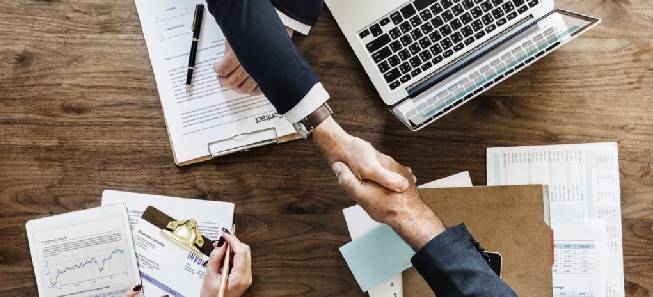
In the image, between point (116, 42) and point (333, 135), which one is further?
point (116, 42)

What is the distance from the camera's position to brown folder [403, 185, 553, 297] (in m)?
1.33

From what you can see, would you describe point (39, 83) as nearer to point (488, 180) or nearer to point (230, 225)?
point (230, 225)

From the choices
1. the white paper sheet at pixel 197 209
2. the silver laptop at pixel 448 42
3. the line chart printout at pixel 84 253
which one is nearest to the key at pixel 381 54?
the silver laptop at pixel 448 42

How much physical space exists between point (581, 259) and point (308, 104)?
1.97 ft

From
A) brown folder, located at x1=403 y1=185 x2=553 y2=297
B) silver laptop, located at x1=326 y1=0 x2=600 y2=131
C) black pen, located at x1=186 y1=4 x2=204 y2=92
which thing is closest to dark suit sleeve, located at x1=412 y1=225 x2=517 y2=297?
brown folder, located at x1=403 y1=185 x2=553 y2=297

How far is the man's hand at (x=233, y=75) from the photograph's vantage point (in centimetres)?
134

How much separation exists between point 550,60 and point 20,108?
101 cm

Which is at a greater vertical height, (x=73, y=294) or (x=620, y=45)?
(x=73, y=294)

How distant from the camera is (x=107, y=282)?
4.60 feet

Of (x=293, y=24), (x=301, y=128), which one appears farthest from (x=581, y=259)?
(x=293, y=24)

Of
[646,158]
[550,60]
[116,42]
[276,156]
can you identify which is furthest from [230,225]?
[646,158]

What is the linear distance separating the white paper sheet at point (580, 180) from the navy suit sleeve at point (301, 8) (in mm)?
421

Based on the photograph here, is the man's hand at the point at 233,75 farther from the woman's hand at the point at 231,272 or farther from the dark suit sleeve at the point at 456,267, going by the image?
the dark suit sleeve at the point at 456,267

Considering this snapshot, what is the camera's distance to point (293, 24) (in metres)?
1.34
